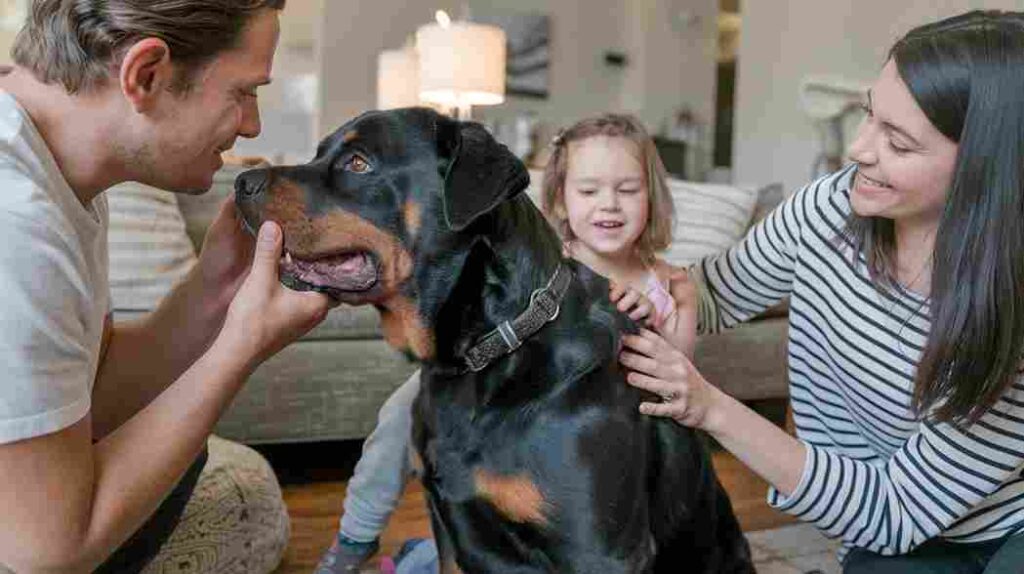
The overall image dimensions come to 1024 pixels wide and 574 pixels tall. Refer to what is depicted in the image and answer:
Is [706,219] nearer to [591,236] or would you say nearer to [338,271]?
[591,236]

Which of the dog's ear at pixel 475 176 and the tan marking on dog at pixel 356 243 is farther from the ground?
the dog's ear at pixel 475 176

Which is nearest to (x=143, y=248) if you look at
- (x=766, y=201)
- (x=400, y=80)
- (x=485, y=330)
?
(x=485, y=330)

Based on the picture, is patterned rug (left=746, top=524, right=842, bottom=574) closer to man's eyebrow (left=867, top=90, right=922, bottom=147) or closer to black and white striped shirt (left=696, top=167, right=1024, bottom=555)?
black and white striped shirt (left=696, top=167, right=1024, bottom=555)

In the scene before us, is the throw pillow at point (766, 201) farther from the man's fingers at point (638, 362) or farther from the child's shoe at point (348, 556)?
the man's fingers at point (638, 362)

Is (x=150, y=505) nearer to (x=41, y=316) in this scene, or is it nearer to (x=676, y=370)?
(x=41, y=316)

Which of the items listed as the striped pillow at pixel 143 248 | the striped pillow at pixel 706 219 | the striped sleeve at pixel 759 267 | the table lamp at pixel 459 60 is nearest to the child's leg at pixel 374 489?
the striped sleeve at pixel 759 267

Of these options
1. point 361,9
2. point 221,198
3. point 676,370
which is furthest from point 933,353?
point 361,9

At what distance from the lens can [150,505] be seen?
114 centimetres

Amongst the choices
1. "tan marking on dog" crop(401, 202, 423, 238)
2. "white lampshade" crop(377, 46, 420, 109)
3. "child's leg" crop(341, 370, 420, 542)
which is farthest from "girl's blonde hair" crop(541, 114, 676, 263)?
"white lampshade" crop(377, 46, 420, 109)

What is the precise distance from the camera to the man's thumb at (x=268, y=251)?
1175 millimetres

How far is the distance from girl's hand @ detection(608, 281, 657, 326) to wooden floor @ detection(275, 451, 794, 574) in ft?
3.52

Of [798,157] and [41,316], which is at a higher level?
[41,316]

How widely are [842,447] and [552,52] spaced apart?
7051 millimetres

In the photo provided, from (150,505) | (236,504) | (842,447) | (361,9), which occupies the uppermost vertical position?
(361,9)
